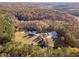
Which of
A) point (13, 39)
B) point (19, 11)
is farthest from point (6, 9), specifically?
point (13, 39)

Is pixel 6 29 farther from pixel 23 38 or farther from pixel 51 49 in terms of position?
pixel 51 49

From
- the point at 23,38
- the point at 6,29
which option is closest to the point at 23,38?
the point at 23,38

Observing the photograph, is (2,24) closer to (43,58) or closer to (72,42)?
(43,58)

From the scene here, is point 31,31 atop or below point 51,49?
atop

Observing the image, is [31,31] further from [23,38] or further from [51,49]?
[51,49]

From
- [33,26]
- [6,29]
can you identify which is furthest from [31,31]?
[6,29]

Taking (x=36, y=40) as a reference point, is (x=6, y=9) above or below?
above

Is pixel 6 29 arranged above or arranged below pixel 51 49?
above

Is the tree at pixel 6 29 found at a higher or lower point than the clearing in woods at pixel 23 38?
higher
